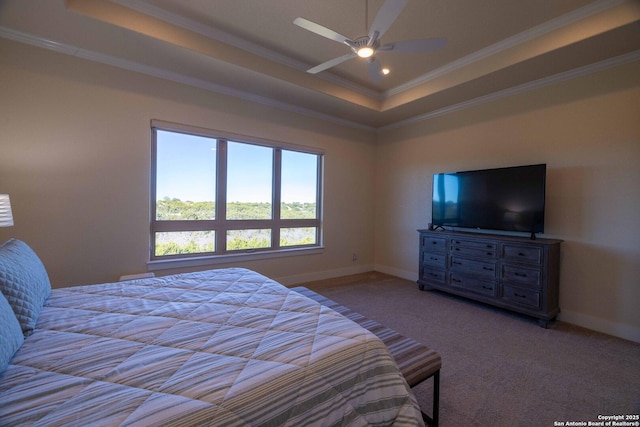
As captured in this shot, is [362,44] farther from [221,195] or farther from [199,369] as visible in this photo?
[221,195]

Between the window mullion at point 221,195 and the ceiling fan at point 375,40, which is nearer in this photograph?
the ceiling fan at point 375,40

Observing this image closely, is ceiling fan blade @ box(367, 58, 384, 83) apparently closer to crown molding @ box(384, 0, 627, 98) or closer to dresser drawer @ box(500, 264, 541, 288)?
crown molding @ box(384, 0, 627, 98)

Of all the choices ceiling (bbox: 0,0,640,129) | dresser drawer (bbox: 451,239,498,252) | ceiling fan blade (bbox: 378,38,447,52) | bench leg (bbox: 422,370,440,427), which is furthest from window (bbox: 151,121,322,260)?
bench leg (bbox: 422,370,440,427)

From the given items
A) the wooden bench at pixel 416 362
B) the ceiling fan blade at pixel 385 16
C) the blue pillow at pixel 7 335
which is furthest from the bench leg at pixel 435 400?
the ceiling fan blade at pixel 385 16

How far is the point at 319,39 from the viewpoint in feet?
9.41

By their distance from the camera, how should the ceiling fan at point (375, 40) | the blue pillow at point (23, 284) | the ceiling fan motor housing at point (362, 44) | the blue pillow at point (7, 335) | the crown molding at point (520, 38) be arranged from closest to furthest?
the blue pillow at point (7, 335)
the blue pillow at point (23, 284)
the ceiling fan at point (375, 40)
the ceiling fan motor housing at point (362, 44)
the crown molding at point (520, 38)

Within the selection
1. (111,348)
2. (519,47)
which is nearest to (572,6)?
(519,47)

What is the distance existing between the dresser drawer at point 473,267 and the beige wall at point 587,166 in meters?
0.71

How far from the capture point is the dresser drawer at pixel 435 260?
368 centimetres

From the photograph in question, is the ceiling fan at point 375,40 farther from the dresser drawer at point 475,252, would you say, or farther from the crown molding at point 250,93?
the dresser drawer at point 475,252

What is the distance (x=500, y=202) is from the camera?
10.7 ft

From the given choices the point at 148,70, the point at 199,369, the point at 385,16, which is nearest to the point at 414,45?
the point at 385,16

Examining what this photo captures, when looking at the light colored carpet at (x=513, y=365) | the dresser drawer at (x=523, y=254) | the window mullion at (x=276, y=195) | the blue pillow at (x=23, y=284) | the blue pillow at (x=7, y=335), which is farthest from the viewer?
the window mullion at (x=276, y=195)

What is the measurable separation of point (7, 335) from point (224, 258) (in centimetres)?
264
